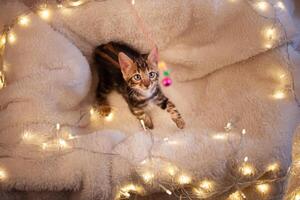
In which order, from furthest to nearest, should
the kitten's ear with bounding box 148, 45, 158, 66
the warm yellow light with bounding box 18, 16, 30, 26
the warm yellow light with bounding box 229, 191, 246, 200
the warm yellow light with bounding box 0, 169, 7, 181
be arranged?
the warm yellow light with bounding box 18, 16, 30, 26, the kitten's ear with bounding box 148, 45, 158, 66, the warm yellow light with bounding box 229, 191, 246, 200, the warm yellow light with bounding box 0, 169, 7, 181

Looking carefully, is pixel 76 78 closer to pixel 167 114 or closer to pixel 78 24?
pixel 78 24

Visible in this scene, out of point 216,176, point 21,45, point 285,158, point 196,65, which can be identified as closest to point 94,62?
point 21,45

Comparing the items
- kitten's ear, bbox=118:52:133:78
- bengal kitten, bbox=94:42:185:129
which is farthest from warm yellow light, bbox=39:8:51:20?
kitten's ear, bbox=118:52:133:78

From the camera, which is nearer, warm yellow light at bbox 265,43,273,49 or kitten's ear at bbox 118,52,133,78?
kitten's ear at bbox 118,52,133,78

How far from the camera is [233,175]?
3.76ft

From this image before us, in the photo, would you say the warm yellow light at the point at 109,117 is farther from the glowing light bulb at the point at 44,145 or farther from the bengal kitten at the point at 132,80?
the glowing light bulb at the point at 44,145

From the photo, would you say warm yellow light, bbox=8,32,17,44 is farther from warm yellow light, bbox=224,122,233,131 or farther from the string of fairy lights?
warm yellow light, bbox=224,122,233,131

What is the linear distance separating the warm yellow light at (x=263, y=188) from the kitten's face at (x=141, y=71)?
478 mm

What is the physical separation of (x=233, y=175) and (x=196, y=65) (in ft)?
1.72

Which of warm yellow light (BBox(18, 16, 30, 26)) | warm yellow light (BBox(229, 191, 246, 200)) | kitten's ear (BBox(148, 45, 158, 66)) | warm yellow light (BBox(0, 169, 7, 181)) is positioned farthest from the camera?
warm yellow light (BBox(18, 16, 30, 26))

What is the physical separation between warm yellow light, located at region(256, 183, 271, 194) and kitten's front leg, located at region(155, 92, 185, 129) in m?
0.36

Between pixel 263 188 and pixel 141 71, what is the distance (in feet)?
1.76

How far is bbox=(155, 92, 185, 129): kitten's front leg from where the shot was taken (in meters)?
1.42

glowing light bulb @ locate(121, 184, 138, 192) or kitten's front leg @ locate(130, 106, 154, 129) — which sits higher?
kitten's front leg @ locate(130, 106, 154, 129)
